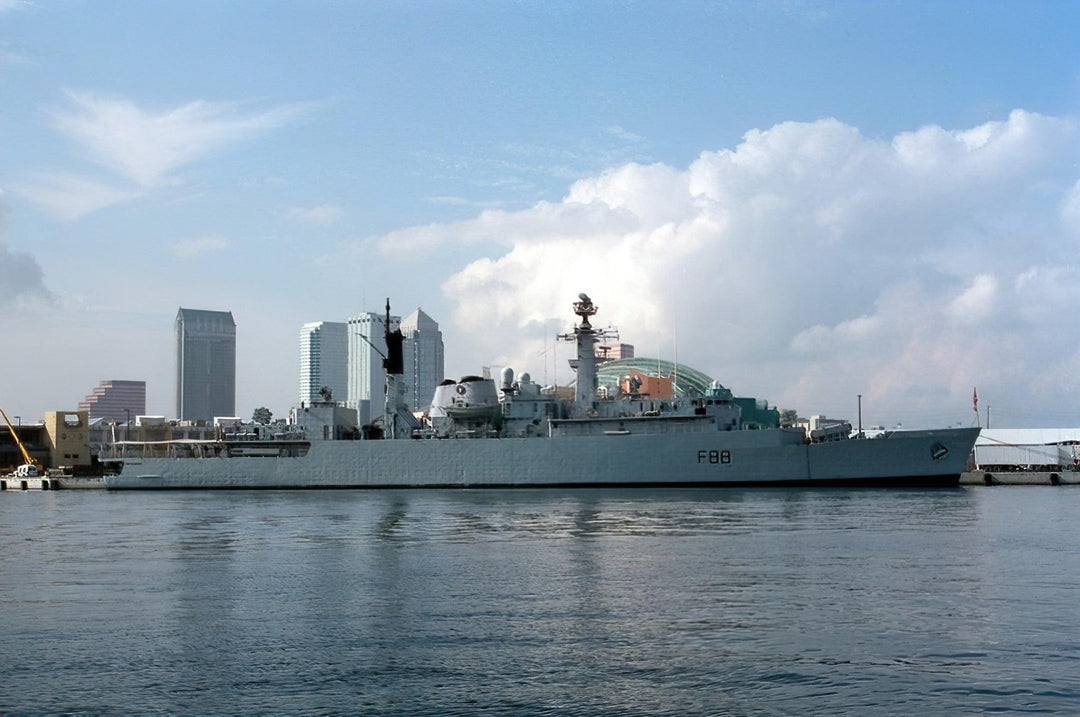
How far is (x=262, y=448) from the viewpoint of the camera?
58.0 m

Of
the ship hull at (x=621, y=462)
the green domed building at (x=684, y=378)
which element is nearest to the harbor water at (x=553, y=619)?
the ship hull at (x=621, y=462)

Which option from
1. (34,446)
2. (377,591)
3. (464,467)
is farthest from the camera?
(34,446)

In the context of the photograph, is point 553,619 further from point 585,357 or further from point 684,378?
point 684,378

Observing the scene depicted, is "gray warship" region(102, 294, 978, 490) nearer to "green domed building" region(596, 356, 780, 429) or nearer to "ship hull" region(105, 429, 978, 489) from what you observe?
"ship hull" region(105, 429, 978, 489)

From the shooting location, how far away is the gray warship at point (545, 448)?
47.5 meters

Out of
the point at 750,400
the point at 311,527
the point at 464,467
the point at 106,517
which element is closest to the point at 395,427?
the point at 464,467

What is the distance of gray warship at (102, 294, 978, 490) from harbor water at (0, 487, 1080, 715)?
17218 mm

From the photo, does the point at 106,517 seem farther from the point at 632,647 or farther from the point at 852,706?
the point at 852,706

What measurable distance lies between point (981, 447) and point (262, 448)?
50400 mm

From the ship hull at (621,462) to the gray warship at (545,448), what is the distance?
0.17ft

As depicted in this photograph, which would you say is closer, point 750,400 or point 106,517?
point 106,517

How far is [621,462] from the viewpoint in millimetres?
49594

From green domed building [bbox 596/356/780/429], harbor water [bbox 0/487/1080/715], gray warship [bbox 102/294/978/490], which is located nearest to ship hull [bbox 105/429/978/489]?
gray warship [bbox 102/294/978/490]

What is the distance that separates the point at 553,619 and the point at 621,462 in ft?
Answer: 114
